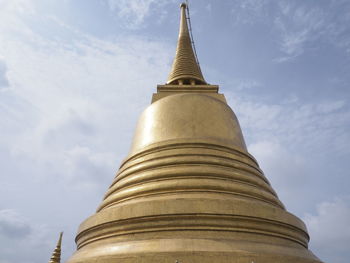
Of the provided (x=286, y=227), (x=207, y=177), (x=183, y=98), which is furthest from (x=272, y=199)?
(x=183, y=98)

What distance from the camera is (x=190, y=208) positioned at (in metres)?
5.33

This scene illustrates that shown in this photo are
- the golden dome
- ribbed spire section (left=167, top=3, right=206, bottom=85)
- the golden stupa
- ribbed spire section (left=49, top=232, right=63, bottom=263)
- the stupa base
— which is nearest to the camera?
the stupa base

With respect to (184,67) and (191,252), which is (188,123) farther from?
(184,67)

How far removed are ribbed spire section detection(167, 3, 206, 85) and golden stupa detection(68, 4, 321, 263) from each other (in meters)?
4.55

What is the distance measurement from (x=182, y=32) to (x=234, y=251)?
12.4 m

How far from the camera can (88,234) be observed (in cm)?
611

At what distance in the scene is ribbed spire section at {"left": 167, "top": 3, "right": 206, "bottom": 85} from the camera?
41.2ft

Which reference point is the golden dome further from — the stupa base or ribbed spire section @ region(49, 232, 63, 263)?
ribbed spire section @ region(49, 232, 63, 263)

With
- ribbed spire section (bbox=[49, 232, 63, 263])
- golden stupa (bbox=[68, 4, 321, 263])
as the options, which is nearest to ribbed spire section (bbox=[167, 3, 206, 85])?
golden stupa (bbox=[68, 4, 321, 263])

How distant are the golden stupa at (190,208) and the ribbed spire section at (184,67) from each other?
455cm

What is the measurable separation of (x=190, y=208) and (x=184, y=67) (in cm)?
857

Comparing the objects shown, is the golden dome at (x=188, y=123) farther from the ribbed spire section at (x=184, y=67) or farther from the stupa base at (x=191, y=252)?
the ribbed spire section at (x=184, y=67)

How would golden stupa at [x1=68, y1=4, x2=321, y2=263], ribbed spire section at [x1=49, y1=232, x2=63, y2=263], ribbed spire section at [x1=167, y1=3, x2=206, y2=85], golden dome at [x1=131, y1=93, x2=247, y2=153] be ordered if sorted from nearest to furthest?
golden stupa at [x1=68, y1=4, x2=321, y2=263]
golden dome at [x1=131, y1=93, x2=247, y2=153]
ribbed spire section at [x1=49, y1=232, x2=63, y2=263]
ribbed spire section at [x1=167, y1=3, x2=206, y2=85]

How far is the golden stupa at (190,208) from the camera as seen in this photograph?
4.83 metres
